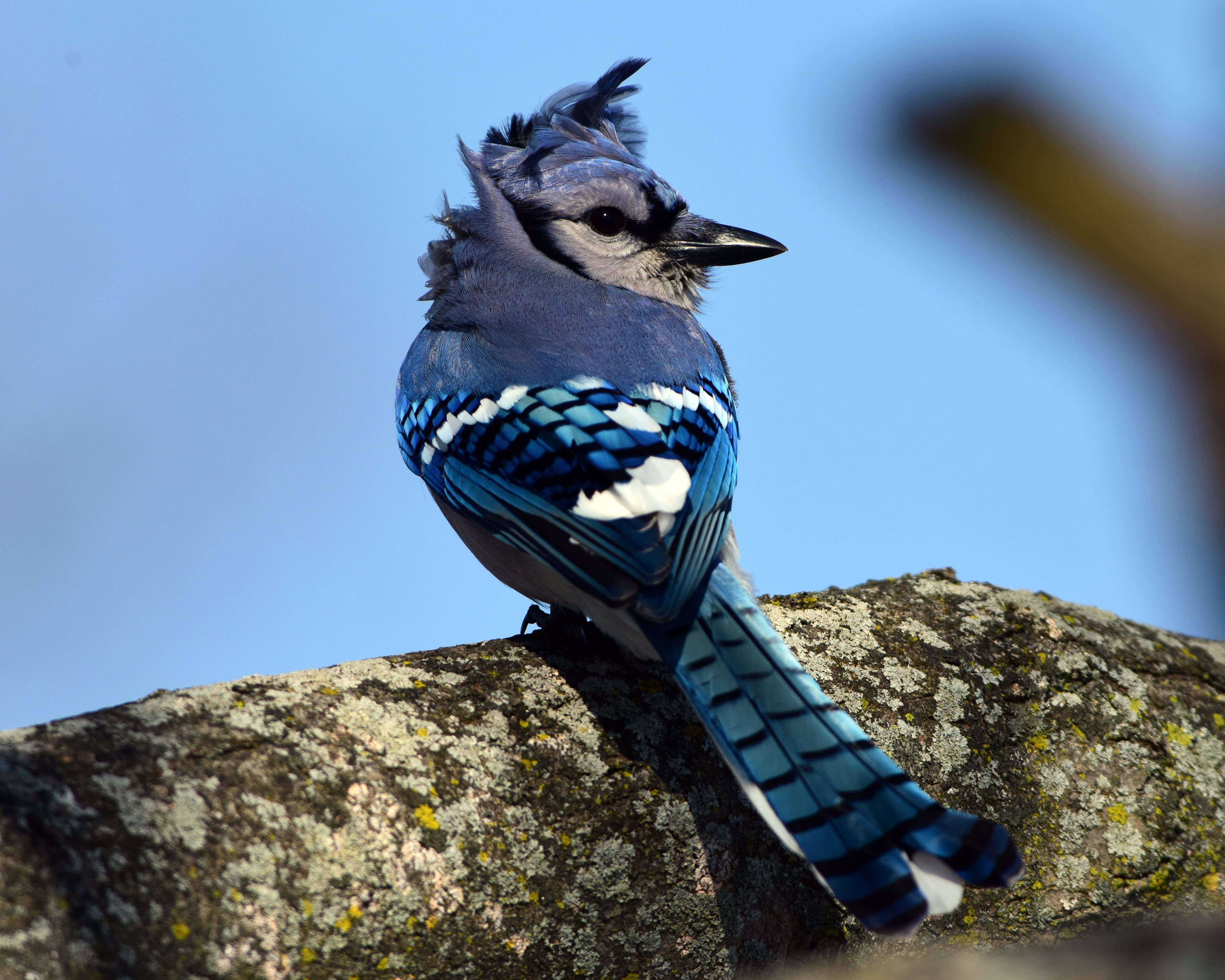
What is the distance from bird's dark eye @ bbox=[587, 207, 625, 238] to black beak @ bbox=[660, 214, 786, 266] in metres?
0.15

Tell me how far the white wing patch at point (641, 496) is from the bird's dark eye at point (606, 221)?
1.21 meters

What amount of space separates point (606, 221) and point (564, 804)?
1.96m

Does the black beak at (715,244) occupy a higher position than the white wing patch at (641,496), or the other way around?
the black beak at (715,244)

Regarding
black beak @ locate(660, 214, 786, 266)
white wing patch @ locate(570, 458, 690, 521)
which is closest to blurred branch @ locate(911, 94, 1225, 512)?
white wing patch @ locate(570, 458, 690, 521)

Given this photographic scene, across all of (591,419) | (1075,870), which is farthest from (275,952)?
(1075,870)

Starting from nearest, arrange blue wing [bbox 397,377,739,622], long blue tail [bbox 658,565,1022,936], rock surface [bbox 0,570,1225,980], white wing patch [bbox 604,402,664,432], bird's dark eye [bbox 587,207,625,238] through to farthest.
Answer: rock surface [bbox 0,570,1225,980] → long blue tail [bbox 658,565,1022,936] → blue wing [bbox 397,377,739,622] → white wing patch [bbox 604,402,664,432] → bird's dark eye [bbox 587,207,625,238]

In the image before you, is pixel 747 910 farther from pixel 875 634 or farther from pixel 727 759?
pixel 875 634

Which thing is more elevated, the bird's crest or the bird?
the bird's crest

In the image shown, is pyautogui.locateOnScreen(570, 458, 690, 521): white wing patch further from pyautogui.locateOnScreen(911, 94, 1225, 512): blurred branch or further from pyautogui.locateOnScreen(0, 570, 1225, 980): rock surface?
pyautogui.locateOnScreen(911, 94, 1225, 512): blurred branch

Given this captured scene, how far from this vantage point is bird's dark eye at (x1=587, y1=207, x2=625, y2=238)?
3.05 metres

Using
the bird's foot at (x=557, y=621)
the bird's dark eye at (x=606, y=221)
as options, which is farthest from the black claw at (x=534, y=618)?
the bird's dark eye at (x=606, y=221)

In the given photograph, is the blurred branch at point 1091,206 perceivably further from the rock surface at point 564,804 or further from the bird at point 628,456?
the rock surface at point 564,804

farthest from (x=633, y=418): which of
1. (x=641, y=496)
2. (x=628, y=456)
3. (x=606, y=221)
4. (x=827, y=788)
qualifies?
(x=606, y=221)

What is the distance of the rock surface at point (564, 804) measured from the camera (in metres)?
1.26
